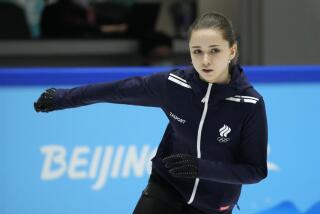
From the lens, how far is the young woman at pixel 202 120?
231 centimetres

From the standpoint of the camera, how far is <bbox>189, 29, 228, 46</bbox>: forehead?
2.30m

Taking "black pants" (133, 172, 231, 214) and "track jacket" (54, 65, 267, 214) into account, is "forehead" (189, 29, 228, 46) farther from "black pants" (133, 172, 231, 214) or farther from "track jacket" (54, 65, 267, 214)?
"black pants" (133, 172, 231, 214)

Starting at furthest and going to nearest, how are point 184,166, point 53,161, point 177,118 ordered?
1. point 53,161
2. point 177,118
3. point 184,166

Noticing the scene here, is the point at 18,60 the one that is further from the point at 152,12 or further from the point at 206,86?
the point at 206,86

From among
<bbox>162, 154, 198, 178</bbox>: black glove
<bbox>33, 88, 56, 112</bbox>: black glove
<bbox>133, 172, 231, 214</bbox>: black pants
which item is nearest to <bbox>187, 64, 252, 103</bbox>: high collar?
<bbox>162, 154, 198, 178</bbox>: black glove

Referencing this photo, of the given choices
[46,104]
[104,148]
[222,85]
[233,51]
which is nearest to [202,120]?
[222,85]

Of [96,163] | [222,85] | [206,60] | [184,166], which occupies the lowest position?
[96,163]

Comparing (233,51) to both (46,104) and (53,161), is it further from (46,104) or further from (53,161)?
(53,161)

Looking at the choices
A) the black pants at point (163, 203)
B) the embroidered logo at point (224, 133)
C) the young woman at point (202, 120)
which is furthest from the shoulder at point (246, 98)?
the black pants at point (163, 203)

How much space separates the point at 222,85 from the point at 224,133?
183 millimetres

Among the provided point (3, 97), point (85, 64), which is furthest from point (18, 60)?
point (3, 97)

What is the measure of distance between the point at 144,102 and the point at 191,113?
0.25 metres

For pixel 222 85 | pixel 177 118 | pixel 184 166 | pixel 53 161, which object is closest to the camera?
pixel 184 166

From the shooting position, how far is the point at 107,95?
101 inches
